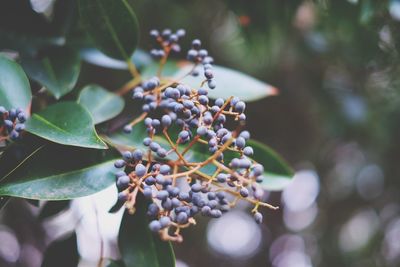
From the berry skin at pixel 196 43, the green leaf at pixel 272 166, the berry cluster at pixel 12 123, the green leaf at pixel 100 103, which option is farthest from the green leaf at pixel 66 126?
the green leaf at pixel 272 166

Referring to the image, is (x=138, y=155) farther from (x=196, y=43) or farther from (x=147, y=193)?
(x=196, y=43)

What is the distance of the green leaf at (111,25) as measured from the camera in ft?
2.72

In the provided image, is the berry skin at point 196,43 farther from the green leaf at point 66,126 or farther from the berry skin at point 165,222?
the berry skin at point 165,222

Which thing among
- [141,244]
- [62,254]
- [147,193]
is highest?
[147,193]

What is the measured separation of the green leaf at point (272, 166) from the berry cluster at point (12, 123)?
1.41 feet

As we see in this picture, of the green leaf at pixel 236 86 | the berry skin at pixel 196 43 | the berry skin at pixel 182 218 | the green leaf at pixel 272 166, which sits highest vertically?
the berry skin at pixel 196 43

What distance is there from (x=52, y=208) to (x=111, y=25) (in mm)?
415

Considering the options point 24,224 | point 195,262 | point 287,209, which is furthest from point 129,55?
point 287,209

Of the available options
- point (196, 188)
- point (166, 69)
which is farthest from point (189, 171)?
point (166, 69)

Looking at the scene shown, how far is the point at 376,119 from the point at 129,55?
4.67 feet

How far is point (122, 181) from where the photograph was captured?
60cm

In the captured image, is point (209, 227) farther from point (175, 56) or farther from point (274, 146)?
point (175, 56)

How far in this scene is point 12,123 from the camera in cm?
68

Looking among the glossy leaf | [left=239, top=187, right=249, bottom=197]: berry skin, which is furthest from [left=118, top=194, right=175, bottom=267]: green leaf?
[left=239, top=187, right=249, bottom=197]: berry skin
